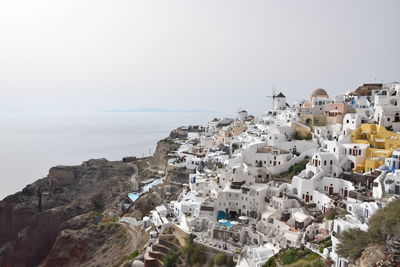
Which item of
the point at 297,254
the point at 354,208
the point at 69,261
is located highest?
the point at 354,208

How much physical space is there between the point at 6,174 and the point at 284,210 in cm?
7178

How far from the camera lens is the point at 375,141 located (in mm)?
24406

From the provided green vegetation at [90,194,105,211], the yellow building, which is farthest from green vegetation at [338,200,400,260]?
green vegetation at [90,194,105,211]

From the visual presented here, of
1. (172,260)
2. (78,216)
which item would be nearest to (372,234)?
(172,260)

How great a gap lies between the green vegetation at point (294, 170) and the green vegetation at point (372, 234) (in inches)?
453

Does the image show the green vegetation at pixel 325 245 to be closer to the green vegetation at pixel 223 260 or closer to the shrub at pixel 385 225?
the shrub at pixel 385 225

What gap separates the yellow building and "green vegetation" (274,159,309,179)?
406 cm

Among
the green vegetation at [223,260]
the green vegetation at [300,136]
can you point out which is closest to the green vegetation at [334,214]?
the green vegetation at [223,260]

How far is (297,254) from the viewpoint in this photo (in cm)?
1705

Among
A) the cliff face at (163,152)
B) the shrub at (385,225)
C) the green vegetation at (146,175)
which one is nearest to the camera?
the shrub at (385,225)

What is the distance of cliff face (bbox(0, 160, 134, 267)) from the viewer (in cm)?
4297

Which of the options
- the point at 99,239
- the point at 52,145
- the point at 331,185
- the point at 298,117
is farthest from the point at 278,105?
the point at 52,145

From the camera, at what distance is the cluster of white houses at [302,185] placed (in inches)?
739

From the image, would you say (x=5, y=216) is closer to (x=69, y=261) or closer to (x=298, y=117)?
(x=69, y=261)
